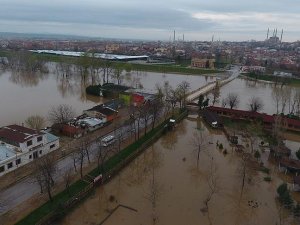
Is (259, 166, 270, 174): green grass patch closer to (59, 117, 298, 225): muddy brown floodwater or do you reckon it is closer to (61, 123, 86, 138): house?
(59, 117, 298, 225): muddy brown floodwater

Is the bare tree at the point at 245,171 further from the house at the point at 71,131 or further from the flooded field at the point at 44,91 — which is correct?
the flooded field at the point at 44,91

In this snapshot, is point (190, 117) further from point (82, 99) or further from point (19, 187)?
point (19, 187)

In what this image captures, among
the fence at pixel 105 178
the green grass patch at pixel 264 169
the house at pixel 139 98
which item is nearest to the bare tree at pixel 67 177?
the fence at pixel 105 178

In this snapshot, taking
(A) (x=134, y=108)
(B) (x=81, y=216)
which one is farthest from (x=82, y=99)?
(B) (x=81, y=216)

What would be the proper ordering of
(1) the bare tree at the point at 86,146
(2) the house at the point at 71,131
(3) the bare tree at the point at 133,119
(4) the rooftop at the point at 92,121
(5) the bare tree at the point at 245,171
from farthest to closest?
(4) the rooftop at the point at 92,121 → (3) the bare tree at the point at 133,119 → (2) the house at the point at 71,131 → (1) the bare tree at the point at 86,146 → (5) the bare tree at the point at 245,171

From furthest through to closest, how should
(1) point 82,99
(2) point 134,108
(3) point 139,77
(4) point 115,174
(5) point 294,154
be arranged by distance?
(3) point 139,77, (1) point 82,99, (2) point 134,108, (5) point 294,154, (4) point 115,174

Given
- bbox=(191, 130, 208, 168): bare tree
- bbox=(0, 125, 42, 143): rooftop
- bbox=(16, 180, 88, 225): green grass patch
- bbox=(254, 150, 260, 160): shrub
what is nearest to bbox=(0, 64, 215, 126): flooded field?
bbox=(0, 125, 42, 143): rooftop
